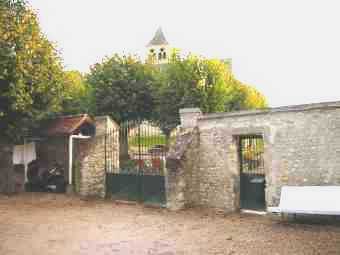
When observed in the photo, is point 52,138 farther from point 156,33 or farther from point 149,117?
point 156,33

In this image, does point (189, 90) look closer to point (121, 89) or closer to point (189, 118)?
point (121, 89)

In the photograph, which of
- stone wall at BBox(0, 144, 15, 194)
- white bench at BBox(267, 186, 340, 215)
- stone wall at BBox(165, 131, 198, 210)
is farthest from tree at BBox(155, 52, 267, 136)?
white bench at BBox(267, 186, 340, 215)

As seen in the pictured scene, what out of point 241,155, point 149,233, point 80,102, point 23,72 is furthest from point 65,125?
point 149,233

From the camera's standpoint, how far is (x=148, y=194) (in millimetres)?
12133

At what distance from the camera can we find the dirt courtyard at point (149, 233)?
6.77 m

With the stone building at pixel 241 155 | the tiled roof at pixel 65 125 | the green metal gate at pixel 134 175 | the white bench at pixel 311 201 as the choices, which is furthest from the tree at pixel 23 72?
the white bench at pixel 311 201

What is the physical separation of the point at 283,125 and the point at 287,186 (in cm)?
167

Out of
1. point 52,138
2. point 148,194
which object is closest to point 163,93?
point 52,138

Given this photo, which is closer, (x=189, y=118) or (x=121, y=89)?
(x=189, y=118)

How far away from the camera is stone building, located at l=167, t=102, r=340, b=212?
8.78 metres

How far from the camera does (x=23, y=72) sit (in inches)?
498

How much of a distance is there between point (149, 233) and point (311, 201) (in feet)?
13.1

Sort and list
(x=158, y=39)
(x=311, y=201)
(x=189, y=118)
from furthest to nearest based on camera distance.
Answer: (x=158, y=39)
(x=189, y=118)
(x=311, y=201)

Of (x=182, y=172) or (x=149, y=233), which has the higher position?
(x=182, y=172)
